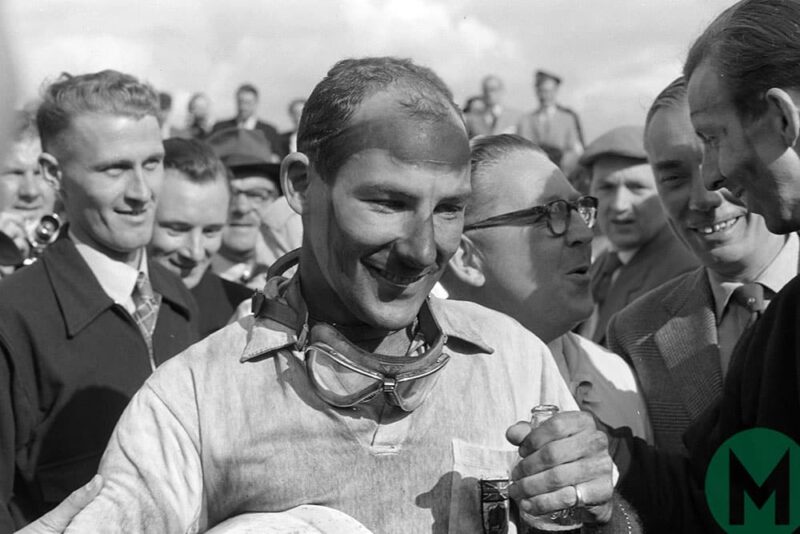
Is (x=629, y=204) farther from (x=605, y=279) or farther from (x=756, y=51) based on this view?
(x=756, y=51)

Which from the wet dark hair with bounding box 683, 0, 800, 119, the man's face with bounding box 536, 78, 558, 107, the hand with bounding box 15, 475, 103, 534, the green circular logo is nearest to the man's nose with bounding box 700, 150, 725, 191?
the wet dark hair with bounding box 683, 0, 800, 119

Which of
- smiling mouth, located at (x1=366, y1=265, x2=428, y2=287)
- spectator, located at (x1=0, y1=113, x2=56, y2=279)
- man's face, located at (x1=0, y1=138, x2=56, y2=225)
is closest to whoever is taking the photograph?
smiling mouth, located at (x1=366, y1=265, x2=428, y2=287)

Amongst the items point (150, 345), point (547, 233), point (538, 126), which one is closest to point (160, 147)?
point (150, 345)

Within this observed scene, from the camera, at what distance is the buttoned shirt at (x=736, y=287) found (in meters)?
3.42

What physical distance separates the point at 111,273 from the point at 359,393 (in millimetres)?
1998

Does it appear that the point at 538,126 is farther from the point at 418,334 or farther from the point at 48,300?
the point at 418,334

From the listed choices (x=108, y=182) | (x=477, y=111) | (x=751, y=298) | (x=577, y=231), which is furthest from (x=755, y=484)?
(x=477, y=111)

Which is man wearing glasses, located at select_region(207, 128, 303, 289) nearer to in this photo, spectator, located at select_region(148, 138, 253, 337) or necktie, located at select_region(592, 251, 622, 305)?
spectator, located at select_region(148, 138, 253, 337)

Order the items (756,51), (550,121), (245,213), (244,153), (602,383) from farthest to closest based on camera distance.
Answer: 1. (550,121)
2. (244,153)
3. (245,213)
4. (602,383)
5. (756,51)

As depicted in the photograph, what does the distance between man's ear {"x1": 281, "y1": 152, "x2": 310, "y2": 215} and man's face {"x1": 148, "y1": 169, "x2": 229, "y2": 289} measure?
2951 millimetres

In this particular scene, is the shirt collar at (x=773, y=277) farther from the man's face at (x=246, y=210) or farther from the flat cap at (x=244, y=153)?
the man's face at (x=246, y=210)

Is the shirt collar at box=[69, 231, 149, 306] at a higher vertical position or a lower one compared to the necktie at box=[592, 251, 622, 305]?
higher

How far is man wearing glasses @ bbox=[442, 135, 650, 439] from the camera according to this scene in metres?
3.41

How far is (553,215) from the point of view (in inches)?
138
